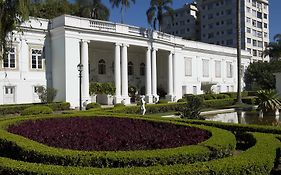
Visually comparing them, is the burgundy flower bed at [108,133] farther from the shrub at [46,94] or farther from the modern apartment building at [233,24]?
the modern apartment building at [233,24]

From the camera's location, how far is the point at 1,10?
41.6 ft

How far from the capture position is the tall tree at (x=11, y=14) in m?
12.3

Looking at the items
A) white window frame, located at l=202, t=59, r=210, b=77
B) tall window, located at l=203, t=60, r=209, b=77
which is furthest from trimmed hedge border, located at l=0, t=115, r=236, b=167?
tall window, located at l=203, t=60, r=209, b=77

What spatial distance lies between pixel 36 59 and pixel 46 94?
3964 millimetres

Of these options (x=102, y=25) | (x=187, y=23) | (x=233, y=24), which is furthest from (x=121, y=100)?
(x=187, y=23)

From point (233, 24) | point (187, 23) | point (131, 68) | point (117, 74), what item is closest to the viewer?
point (117, 74)

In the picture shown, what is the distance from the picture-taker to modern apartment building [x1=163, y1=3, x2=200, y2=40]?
317ft

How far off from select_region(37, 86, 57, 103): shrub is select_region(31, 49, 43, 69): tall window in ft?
8.16

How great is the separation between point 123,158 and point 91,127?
19.6 ft

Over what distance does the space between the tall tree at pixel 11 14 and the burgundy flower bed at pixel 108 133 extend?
3.88 m

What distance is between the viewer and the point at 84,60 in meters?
30.2

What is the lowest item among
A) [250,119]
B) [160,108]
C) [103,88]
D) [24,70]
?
[250,119]

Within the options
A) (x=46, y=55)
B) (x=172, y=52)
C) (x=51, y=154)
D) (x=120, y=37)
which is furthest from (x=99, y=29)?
(x=51, y=154)

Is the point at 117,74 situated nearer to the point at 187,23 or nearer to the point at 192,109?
the point at 192,109
